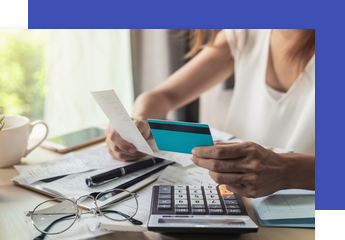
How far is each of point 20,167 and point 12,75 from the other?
6.44ft

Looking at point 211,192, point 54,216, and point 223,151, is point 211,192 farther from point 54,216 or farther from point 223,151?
point 54,216

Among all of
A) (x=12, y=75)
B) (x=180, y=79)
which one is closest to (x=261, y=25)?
(x=180, y=79)

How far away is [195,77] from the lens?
40.4 inches

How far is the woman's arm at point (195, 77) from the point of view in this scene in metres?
0.95

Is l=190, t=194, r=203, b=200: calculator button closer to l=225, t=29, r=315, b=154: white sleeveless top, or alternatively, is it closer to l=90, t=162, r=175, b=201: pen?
l=90, t=162, r=175, b=201: pen

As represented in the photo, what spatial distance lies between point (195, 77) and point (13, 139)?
664mm

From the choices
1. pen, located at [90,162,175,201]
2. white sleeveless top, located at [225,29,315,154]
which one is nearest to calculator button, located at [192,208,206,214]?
pen, located at [90,162,175,201]

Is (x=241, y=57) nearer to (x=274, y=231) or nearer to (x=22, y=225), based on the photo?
(x=274, y=231)

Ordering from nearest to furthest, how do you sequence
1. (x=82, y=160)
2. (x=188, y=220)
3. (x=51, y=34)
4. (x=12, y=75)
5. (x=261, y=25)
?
(x=188, y=220) < (x=261, y=25) < (x=82, y=160) < (x=51, y=34) < (x=12, y=75)

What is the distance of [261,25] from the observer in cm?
45

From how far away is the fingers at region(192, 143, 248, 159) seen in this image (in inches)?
14.6

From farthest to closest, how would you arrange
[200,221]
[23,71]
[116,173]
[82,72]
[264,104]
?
[23,71]
[82,72]
[264,104]
[116,173]
[200,221]

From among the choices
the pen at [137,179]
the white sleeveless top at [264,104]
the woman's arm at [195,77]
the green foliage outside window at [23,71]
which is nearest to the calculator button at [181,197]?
the pen at [137,179]

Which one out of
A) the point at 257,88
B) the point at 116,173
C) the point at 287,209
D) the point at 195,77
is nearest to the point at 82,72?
the point at 195,77
